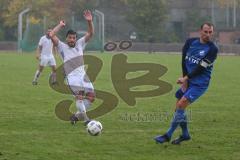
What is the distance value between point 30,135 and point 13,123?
1.51 metres

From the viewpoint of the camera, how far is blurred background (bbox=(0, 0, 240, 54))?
213 feet

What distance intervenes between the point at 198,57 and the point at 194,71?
0.25m

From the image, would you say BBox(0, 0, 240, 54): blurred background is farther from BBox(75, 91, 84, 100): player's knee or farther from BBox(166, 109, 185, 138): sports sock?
BBox(166, 109, 185, 138): sports sock

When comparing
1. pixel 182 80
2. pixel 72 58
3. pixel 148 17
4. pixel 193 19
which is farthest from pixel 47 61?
pixel 193 19

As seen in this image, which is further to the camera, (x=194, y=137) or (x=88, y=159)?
(x=194, y=137)

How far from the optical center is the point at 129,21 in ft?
261

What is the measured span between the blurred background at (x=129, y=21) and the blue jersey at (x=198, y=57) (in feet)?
164

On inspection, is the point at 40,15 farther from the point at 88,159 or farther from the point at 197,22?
the point at 88,159

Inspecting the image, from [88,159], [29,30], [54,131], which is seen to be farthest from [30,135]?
[29,30]

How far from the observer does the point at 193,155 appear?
8891mm

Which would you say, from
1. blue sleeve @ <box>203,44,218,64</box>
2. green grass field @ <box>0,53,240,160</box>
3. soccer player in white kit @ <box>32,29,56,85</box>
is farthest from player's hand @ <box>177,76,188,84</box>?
soccer player in white kit @ <box>32,29,56,85</box>

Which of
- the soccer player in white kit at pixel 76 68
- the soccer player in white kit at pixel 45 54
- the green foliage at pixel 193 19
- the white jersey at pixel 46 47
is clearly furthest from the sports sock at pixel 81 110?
the green foliage at pixel 193 19

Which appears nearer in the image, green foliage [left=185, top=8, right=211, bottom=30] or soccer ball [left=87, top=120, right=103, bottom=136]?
soccer ball [left=87, top=120, right=103, bottom=136]

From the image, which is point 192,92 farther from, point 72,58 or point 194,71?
point 72,58
